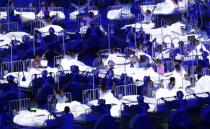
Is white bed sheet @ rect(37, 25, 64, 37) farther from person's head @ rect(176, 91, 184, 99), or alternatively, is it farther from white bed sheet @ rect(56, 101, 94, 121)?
person's head @ rect(176, 91, 184, 99)

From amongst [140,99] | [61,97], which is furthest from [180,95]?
[61,97]

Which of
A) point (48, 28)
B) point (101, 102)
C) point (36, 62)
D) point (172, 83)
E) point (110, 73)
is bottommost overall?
point (101, 102)

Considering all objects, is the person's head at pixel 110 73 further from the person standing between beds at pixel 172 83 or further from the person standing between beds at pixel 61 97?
the person standing between beds at pixel 61 97

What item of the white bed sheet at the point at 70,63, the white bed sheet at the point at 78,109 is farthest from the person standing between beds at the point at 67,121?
the white bed sheet at the point at 70,63

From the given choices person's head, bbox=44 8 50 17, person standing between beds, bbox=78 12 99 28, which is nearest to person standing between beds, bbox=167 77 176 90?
person standing between beds, bbox=78 12 99 28

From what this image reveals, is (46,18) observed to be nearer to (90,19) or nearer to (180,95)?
(90,19)

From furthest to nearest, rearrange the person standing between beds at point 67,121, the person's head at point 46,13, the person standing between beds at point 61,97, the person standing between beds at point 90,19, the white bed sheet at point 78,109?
the person's head at point 46,13
the person standing between beds at point 90,19
the person standing between beds at point 61,97
the white bed sheet at point 78,109
the person standing between beds at point 67,121

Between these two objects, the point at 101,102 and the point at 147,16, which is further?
the point at 147,16

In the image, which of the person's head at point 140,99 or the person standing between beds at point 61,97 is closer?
the person's head at point 140,99

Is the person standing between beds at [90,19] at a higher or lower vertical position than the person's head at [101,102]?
higher

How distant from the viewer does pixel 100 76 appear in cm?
3862

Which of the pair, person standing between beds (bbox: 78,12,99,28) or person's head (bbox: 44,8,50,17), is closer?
person standing between beds (bbox: 78,12,99,28)

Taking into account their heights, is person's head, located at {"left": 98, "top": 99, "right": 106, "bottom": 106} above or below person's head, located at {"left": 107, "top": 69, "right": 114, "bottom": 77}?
below

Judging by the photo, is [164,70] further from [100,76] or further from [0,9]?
[0,9]
